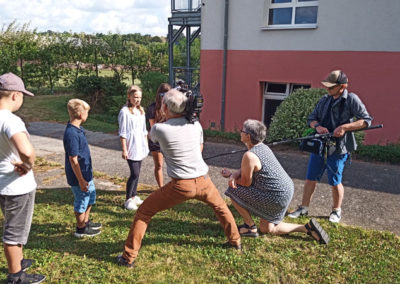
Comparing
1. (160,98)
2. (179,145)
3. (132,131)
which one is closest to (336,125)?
(179,145)

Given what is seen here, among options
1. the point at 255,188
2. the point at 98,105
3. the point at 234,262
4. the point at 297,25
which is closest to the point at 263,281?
the point at 234,262

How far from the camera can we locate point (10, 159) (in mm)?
2906

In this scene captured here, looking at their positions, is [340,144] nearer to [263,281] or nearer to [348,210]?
[348,210]

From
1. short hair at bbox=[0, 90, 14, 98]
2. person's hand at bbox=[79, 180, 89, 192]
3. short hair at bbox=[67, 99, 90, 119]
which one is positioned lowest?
person's hand at bbox=[79, 180, 89, 192]

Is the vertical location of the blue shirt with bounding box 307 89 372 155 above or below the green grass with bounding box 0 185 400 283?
above

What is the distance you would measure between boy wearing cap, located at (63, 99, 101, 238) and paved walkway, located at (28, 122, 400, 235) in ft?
5.56

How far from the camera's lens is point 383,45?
8266 mm

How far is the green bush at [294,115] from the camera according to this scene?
26.3 ft

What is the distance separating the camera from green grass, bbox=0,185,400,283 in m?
3.36

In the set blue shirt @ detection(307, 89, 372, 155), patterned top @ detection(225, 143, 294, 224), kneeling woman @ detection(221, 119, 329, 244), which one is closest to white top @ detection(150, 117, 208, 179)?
kneeling woman @ detection(221, 119, 329, 244)

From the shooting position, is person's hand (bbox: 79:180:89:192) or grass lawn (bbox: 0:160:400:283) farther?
person's hand (bbox: 79:180:89:192)

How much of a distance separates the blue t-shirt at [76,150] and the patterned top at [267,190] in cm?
175

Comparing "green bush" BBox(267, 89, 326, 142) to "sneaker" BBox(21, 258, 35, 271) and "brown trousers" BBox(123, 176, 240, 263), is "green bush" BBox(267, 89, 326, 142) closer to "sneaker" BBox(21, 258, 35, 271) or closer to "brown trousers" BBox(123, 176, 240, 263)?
"brown trousers" BBox(123, 176, 240, 263)

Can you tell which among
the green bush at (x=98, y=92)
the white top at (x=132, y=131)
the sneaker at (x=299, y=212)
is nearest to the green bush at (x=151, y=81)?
the green bush at (x=98, y=92)
